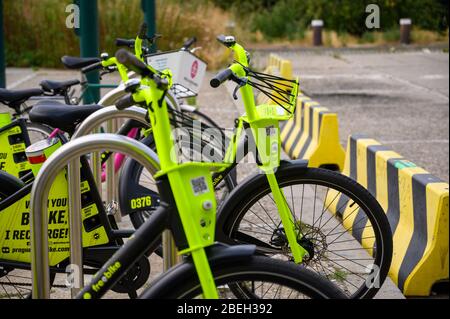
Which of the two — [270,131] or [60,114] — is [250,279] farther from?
[60,114]

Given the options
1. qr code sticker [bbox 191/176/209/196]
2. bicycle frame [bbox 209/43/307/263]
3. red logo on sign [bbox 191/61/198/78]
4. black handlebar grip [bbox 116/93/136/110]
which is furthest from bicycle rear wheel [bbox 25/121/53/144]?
qr code sticker [bbox 191/176/209/196]

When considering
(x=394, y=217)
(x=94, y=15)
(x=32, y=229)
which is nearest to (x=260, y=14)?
(x=94, y=15)

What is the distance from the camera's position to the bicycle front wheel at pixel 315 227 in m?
3.72

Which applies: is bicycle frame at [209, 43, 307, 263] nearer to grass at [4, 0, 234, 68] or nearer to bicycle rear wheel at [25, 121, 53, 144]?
bicycle rear wheel at [25, 121, 53, 144]

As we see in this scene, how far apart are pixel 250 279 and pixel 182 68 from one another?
3187 mm

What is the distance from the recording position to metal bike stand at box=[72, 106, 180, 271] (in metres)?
3.30

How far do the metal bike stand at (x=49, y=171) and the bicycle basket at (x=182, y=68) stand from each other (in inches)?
90.1

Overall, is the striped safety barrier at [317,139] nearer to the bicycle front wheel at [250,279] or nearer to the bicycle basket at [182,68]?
the bicycle basket at [182,68]

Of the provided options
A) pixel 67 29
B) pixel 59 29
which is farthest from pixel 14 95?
pixel 59 29

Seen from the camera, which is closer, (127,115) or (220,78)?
(220,78)

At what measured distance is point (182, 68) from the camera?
5613 mm

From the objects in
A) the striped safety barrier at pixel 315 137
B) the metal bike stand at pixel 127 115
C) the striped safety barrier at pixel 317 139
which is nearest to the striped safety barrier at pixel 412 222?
the metal bike stand at pixel 127 115

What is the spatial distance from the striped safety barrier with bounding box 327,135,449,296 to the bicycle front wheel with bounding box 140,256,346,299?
5.04 feet

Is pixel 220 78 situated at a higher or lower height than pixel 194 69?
higher
